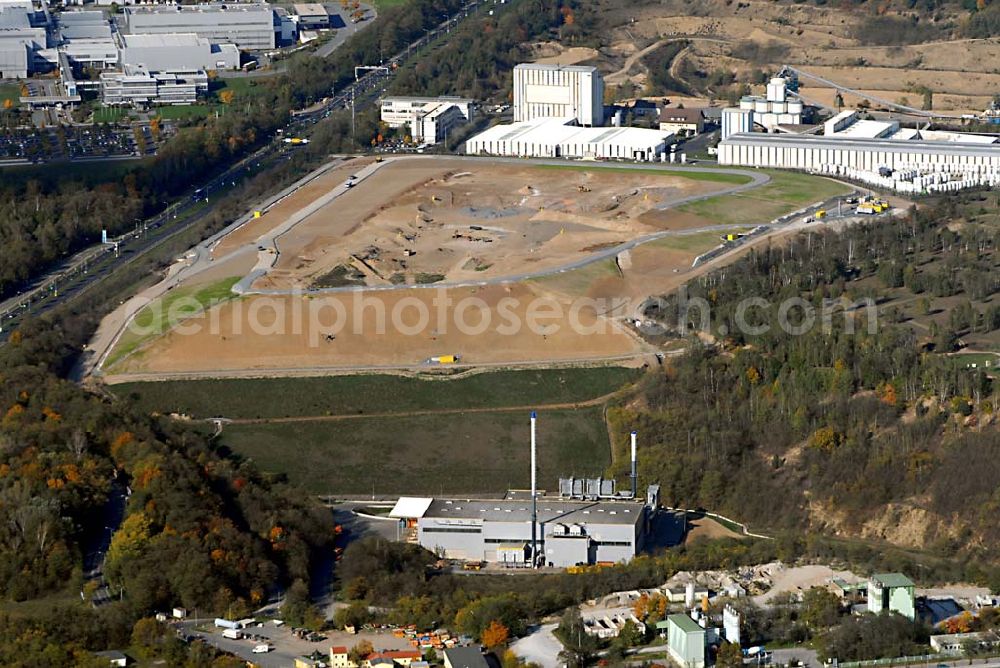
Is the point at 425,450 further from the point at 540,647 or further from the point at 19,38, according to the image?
the point at 19,38

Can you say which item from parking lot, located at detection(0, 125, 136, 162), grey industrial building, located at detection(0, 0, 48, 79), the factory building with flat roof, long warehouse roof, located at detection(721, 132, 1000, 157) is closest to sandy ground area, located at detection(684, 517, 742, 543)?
the factory building with flat roof

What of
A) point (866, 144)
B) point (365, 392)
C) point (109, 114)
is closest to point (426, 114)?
point (109, 114)

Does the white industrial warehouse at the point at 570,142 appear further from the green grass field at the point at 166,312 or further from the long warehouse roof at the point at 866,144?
the green grass field at the point at 166,312

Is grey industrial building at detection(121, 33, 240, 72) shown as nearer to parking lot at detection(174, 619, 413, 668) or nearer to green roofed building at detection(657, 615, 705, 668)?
parking lot at detection(174, 619, 413, 668)

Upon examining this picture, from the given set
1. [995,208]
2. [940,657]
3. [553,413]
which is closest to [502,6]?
[995,208]

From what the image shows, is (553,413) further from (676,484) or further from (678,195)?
(678,195)

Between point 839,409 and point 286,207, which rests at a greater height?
point 839,409

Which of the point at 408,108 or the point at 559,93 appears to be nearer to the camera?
the point at 559,93
